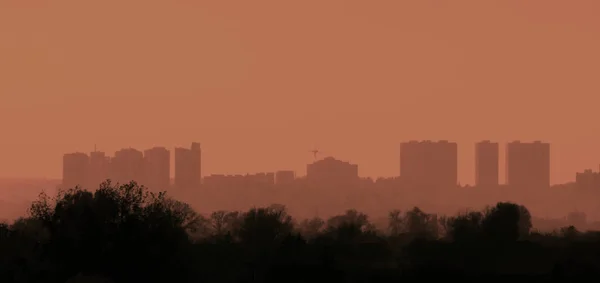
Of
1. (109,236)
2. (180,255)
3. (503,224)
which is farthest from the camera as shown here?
(503,224)

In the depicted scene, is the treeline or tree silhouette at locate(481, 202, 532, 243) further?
tree silhouette at locate(481, 202, 532, 243)

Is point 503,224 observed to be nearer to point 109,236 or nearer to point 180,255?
point 180,255

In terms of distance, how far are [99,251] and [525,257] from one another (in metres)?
39.5

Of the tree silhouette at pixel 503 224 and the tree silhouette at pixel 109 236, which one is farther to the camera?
the tree silhouette at pixel 503 224

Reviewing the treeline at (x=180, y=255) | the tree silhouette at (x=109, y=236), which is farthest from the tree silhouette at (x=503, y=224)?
the tree silhouette at (x=109, y=236)

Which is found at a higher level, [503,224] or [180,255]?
[503,224]

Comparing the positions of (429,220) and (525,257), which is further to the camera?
(429,220)

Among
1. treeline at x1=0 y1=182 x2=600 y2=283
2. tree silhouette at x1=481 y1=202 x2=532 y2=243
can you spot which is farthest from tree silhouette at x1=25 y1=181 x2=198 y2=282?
tree silhouette at x1=481 y1=202 x2=532 y2=243

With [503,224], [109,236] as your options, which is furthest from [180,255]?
[503,224]

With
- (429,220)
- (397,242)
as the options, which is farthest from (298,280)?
(429,220)

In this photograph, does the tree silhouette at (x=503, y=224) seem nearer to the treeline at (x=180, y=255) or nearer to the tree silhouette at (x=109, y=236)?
the treeline at (x=180, y=255)

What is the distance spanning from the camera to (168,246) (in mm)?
85438

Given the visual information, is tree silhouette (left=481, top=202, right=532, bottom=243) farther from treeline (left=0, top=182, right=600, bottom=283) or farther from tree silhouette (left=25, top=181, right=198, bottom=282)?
tree silhouette (left=25, top=181, right=198, bottom=282)

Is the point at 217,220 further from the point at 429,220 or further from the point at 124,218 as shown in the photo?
the point at 124,218
